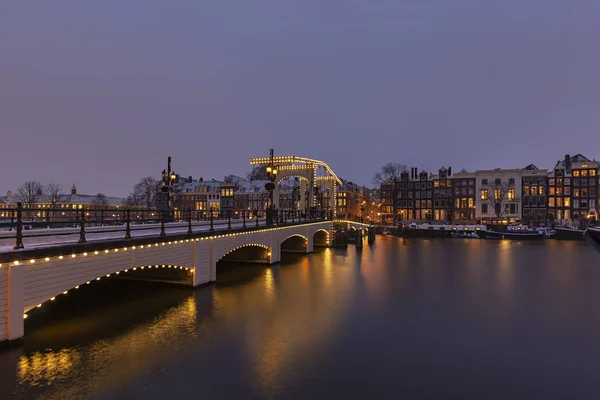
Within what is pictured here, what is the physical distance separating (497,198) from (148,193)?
3024 inches

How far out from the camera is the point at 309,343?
12.6 metres

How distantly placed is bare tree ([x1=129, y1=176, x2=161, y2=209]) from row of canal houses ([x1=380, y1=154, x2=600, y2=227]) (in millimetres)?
55924

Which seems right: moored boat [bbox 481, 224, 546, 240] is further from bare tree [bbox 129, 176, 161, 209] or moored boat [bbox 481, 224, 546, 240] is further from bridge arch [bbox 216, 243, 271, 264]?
bare tree [bbox 129, 176, 161, 209]

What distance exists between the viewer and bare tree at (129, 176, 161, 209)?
8544cm

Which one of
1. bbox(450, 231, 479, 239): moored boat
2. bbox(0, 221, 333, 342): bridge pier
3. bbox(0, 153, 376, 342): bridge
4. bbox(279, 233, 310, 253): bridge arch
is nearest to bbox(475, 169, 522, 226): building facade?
bbox(450, 231, 479, 239): moored boat

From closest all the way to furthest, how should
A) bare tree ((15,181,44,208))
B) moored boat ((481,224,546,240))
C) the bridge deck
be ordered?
the bridge deck < moored boat ((481,224,546,240)) < bare tree ((15,181,44,208))

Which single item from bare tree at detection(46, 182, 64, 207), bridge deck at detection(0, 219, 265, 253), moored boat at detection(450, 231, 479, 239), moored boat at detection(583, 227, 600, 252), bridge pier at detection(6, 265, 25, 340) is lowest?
moored boat at detection(450, 231, 479, 239)

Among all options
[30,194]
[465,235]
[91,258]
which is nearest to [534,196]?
[465,235]

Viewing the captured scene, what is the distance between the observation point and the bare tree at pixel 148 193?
280ft

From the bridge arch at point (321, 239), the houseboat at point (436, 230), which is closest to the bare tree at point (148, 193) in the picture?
the bridge arch at point (321, 239)

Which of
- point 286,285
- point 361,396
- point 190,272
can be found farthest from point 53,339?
→ point 286,285

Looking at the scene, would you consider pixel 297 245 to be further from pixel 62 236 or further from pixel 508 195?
pixel 508 195

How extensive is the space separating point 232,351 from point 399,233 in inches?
2699

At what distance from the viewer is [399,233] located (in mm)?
76625
